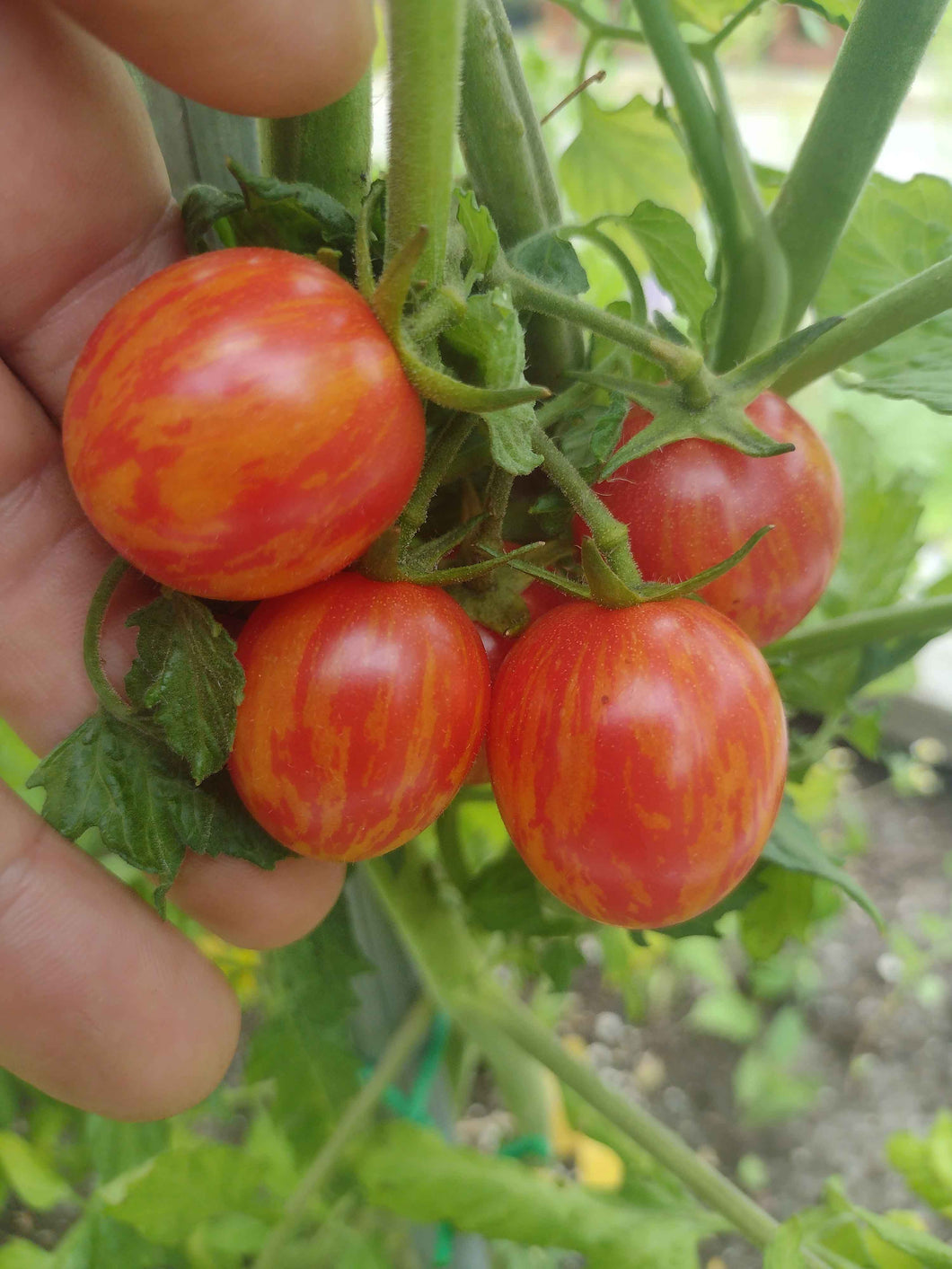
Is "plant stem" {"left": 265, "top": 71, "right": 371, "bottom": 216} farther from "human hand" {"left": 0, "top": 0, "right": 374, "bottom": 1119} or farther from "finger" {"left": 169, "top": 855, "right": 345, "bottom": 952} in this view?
"finger" {"left": 169, "top": 855, "right": 345, "bottom": 952}

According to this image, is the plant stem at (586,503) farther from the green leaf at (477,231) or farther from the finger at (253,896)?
the finger at (253,896)

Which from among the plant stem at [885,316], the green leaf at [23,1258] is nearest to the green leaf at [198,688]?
the plant stem at [885,316]

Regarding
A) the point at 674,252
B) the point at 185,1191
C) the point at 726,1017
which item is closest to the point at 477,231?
the point at 674,252

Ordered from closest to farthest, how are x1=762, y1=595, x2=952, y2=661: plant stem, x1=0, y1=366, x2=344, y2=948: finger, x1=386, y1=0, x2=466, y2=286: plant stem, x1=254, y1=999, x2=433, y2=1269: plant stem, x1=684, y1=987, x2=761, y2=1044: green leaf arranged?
x1=386, y1=0, x2=466, y2=286: plant stem
x1=0, y1=366, x2=344, y2=948: finger
x1=762, y1=595, x2=952, y2=661: plant stem
x1=254, y1=999, x2=433, y2=1269: plant stem
x1=684, y1=987, x2=761, y2=1044: green leaf

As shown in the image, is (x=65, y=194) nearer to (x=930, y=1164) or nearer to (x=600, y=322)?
(x=600, y=322)

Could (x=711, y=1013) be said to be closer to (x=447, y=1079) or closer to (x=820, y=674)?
(x=447, y=1079)

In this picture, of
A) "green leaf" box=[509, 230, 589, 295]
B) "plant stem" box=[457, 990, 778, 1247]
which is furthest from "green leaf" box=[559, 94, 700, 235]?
"plant stem" box=[457, 990, 778, 1247]
